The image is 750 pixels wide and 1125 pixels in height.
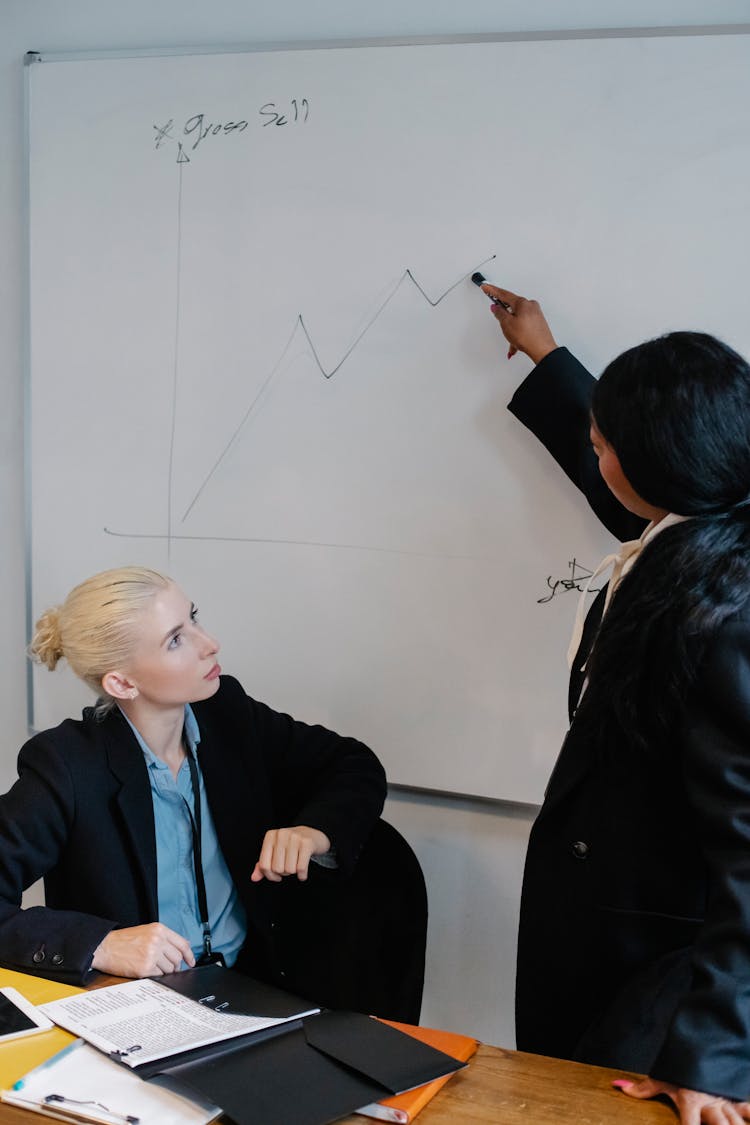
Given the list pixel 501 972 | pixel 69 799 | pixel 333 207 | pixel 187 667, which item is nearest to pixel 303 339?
pixel 333 207

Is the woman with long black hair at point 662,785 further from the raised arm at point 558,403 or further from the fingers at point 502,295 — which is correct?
the fingers at point 502,295

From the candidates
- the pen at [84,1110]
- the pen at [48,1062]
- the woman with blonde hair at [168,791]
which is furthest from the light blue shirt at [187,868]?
the pen at [84,1110]

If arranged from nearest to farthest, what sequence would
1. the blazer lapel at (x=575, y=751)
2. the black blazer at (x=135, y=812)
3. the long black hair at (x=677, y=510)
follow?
the long black hair at (x=677, y=510) < the blazer lapel at (x=575, y=751) < the black blazer at (x=135, y=812)

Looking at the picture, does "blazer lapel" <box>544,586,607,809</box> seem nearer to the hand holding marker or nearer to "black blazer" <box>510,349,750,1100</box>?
"black blazer" <box>510,349,750,1100</box>

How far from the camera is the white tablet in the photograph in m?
1.22

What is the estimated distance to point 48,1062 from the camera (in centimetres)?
115

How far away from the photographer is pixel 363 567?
200 cm

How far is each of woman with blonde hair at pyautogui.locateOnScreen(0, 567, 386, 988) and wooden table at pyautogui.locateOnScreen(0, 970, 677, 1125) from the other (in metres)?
0.46

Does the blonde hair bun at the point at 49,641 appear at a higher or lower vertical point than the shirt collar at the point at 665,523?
lower

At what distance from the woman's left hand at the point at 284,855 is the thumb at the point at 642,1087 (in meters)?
0.60

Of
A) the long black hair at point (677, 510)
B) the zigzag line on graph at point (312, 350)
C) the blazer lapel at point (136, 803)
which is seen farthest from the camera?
the zigzag line on graph at point (312, 350)

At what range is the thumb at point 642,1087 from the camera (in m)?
1.10

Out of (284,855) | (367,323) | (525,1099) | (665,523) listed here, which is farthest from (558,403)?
(525,1099)

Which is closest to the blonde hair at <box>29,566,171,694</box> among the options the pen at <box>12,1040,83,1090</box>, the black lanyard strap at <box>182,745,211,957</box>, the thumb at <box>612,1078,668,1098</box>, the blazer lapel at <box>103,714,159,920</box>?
the blazer lapel at <box>103,714,159,920</box>
